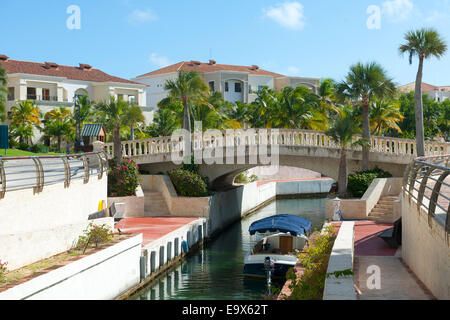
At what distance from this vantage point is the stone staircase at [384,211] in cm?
2738

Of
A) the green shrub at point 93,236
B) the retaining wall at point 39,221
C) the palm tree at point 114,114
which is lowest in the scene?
the green shrub at point 93,236

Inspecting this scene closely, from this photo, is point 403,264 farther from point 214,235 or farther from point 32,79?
point 32,79

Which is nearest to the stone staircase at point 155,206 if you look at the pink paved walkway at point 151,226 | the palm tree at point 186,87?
the pink paved walkway at point 151,226

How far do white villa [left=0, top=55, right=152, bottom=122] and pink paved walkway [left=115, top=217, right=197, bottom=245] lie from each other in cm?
3618

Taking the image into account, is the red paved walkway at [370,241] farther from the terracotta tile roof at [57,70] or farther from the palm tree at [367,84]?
the terracotta tile roof at [57,70]

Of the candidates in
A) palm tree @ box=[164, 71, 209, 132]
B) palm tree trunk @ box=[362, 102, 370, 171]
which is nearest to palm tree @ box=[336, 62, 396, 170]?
palm tree trunk @ box=[362, 102, 370, 171]

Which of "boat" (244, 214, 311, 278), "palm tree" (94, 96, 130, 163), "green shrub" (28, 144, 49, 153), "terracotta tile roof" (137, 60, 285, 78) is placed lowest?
"boat" (244, 214, 311, 278)

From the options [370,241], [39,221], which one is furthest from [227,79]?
[39,221]

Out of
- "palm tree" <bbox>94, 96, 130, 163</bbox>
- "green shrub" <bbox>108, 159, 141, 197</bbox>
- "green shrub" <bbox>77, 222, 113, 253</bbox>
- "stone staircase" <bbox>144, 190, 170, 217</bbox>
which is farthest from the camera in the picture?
"stone staircase" <bbox>144, 190, 170, 217</bbox>

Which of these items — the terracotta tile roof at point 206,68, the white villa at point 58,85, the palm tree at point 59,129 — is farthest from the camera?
the terracotta tile roof at point 206,68

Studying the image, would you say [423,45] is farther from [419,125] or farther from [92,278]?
[92,278]

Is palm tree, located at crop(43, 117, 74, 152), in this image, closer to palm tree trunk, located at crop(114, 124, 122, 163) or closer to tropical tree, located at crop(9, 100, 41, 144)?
tropical tree, located at crop(9, 100, 41, 144)

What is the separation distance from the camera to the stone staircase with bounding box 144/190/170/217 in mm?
31531

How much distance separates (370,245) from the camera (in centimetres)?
1962
